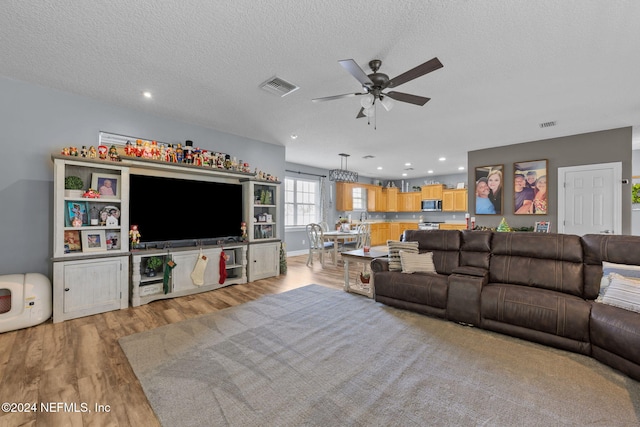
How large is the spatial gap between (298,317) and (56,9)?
3396 millimetres

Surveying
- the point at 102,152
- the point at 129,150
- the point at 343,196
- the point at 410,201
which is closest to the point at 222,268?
the point at 129,150

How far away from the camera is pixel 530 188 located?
17.5ft

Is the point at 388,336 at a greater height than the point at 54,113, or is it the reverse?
the point at 54,113

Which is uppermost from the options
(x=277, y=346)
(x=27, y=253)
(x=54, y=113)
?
(x=54, y=113)

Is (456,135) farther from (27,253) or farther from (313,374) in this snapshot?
Result: (27,253)

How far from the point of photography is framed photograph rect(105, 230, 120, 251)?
3.45 metres

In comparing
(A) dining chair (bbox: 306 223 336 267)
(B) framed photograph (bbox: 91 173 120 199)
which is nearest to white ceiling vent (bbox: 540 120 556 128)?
(A) dining chair (bbox: 306 223 336 267)

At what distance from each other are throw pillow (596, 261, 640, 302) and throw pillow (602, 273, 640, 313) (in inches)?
3.6

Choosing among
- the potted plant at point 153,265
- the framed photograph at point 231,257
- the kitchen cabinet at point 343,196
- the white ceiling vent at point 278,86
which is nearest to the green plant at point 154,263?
the potted plant at point 153,265

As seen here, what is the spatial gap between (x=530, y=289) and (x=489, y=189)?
12.6 feet

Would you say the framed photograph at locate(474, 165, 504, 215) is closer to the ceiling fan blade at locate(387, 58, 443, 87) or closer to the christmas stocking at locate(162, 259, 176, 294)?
the ceiling fan blade at locate(387, 58, 443, 87)

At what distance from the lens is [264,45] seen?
2336 mm

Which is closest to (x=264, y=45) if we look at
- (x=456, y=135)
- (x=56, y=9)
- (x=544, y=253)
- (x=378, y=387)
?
(x=56, y=9)

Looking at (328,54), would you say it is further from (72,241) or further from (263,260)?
(72,241)
